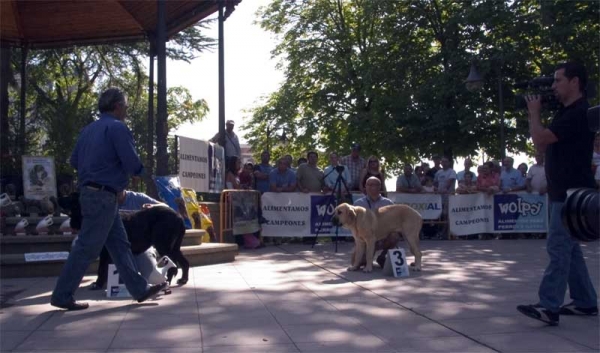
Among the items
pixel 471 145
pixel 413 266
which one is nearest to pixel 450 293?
pixel 413 266

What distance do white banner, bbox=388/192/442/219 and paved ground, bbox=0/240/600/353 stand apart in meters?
7.11

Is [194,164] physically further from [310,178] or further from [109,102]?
[109,102]

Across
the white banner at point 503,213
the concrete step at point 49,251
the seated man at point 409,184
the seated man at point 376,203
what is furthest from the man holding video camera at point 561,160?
the white banner at point 503,213

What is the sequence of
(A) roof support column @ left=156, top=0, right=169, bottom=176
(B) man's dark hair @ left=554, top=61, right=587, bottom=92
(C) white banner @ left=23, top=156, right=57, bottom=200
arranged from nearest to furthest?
(B) man's dark hair @ left=554, top=61, right=587, bottom=92
(A) roof support column @ left=156, top=0, right=169, bottom=176
(C) white banner @ left=23, top=156, right=57, bottom=200

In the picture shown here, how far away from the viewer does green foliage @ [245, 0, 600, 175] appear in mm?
29062

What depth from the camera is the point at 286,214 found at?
17125 millimetres

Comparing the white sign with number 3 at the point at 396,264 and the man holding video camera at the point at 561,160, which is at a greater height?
the man holding video camera at the point at 561,160

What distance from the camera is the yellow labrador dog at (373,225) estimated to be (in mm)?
10883

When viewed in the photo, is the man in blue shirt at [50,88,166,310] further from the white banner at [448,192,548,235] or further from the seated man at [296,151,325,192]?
the white banner at [448,192,548,235]

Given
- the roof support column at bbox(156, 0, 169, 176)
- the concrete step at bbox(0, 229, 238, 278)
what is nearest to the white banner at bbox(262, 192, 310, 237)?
the roof support column at bbox(156, 0, 169, 176)

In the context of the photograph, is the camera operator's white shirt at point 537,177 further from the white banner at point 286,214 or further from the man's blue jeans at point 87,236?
the man's blue jeans at point 87,236

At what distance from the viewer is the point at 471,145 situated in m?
31.0

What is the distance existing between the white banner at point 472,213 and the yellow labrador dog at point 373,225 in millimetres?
7772

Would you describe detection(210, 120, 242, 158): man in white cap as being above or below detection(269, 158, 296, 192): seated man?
above
